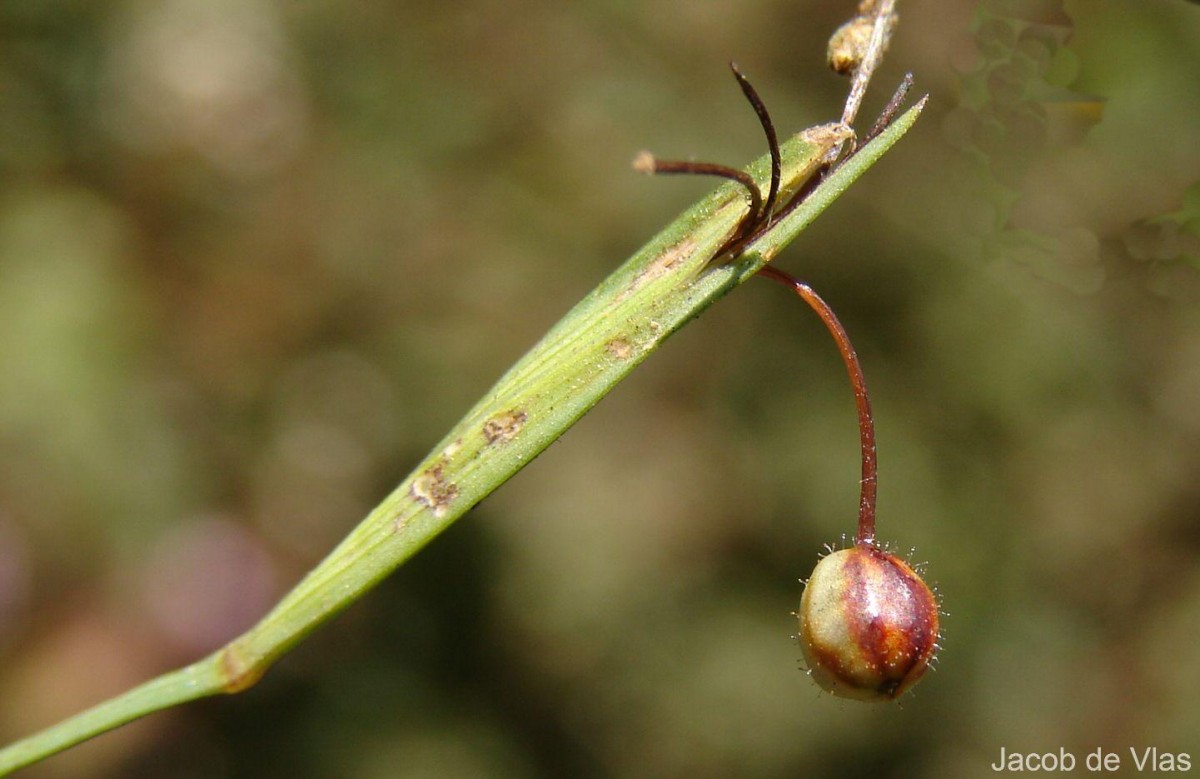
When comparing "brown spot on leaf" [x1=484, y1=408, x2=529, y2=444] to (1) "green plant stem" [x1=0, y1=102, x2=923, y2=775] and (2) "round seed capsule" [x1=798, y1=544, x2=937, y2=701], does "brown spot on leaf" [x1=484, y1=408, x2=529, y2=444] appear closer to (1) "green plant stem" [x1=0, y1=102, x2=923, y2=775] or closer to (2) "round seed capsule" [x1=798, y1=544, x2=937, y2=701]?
(1) "green plant stem" [x1=0, y1=102, x2=923, y2=775]

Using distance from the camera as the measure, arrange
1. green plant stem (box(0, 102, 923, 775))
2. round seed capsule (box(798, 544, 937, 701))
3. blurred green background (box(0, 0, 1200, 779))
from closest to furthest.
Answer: green plant stem (box(0, 102, 923, 775)) < round seed capsule (box(798, 544, 937, 701)) < blurred green background (box(0, 0, 1200, 779))

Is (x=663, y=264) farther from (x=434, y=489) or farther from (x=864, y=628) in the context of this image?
(x=864, y=628)

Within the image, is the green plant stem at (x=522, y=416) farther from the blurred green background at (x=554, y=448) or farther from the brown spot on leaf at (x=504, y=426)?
the blurred green background at (x=554, y=448)

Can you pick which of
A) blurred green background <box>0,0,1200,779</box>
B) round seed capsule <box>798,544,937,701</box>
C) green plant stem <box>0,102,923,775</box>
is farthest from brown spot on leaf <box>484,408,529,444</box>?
blurred green background <box>0,0,1200,779</box>

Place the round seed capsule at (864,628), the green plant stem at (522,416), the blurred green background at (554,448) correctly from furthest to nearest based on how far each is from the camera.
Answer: the blurred green background at (554,448) → the round seed capsule at (864,628) → the green plant stem at (522,416)

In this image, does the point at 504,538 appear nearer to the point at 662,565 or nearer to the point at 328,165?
the point at 662,565

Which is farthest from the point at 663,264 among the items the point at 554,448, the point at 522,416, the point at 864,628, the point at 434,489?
the point at 554,448

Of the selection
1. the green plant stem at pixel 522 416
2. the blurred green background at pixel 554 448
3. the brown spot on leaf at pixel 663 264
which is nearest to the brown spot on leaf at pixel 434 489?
the green plant stem at pixel 522 416
